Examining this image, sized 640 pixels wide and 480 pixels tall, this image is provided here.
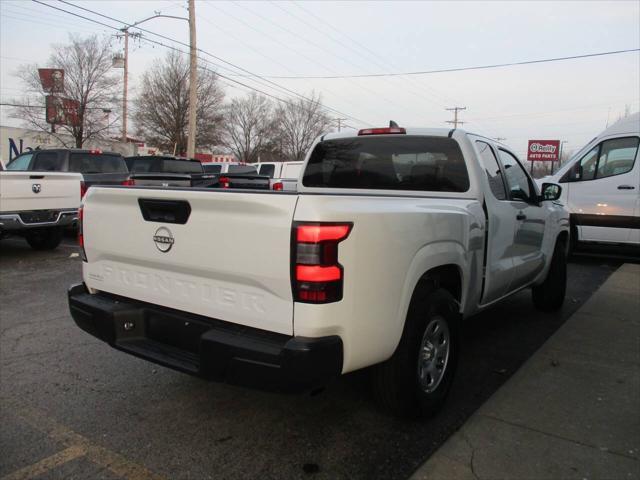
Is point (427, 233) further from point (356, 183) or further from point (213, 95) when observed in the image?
point (213, 95)

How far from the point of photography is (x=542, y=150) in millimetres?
36375

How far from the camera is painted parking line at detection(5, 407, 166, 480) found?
2555 mm

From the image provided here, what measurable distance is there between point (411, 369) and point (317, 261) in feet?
3.37

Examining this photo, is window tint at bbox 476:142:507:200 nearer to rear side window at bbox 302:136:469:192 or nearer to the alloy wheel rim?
rear side window at bbox 302:136:469:192

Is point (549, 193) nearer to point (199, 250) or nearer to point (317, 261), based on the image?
point (317, 261)

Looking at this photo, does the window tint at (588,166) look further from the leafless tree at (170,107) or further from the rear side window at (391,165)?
the leafless tree at (170,107)

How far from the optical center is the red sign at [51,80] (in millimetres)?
35656

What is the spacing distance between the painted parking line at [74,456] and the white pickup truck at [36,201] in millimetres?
5574

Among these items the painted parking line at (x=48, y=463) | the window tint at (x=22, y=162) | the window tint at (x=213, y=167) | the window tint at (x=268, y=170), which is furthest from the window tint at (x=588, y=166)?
the window tint at (x=213, y=167)

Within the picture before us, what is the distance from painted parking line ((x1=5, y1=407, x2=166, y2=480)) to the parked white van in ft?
29.0

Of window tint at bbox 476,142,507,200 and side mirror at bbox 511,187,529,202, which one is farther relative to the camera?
side mirror at bbox 511,187,529,202

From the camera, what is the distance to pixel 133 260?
9.66 feet

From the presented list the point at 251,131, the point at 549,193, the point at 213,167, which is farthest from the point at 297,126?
the point at 549,193

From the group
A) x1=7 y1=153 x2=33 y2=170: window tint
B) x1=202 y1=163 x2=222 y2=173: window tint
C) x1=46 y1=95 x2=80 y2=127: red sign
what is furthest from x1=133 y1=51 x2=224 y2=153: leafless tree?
x1=7 y1=153 x2=33 y2=170: window tint
